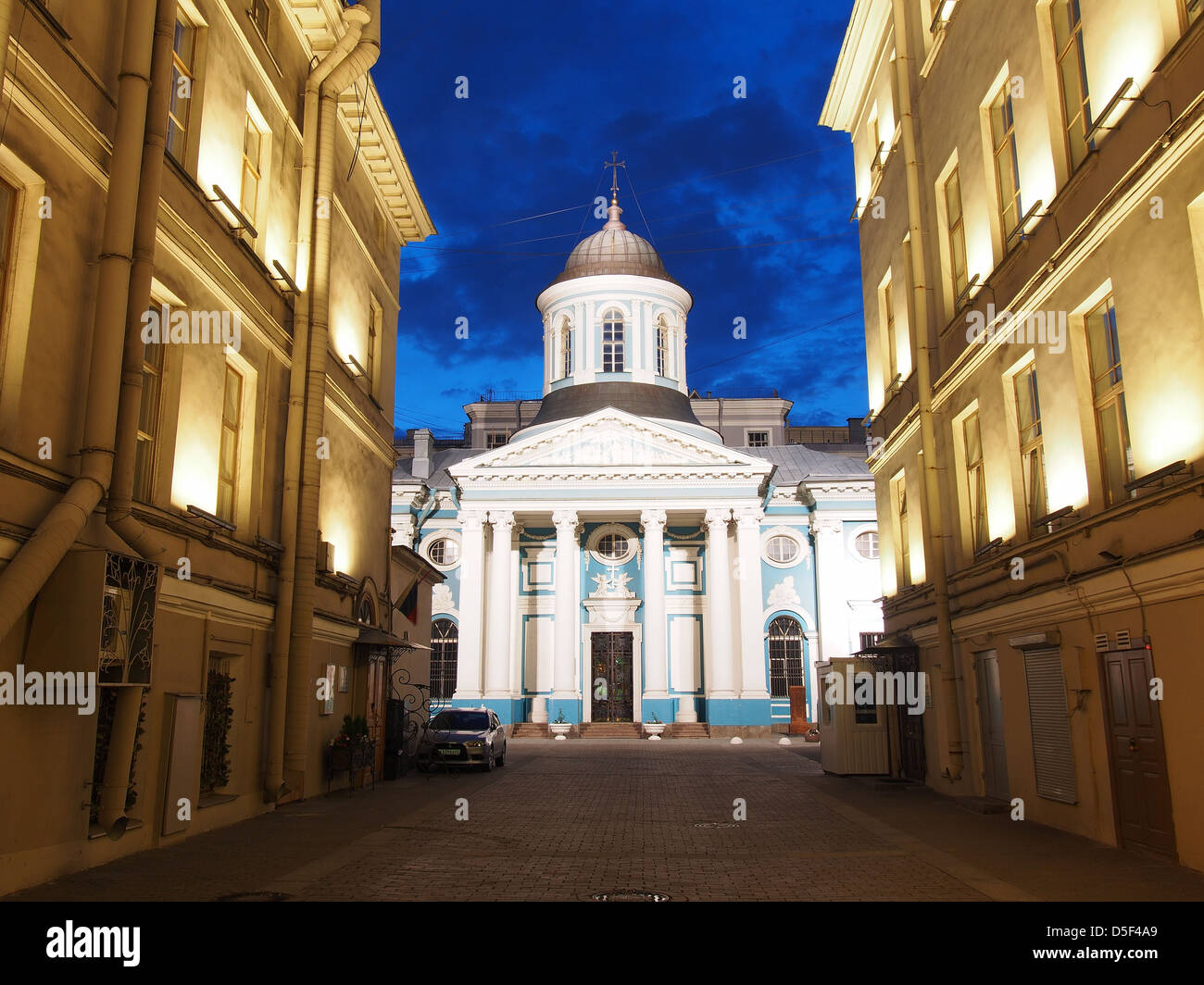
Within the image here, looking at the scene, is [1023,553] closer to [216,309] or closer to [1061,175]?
[1061,175]

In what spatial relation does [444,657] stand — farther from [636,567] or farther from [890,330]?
[890,330]

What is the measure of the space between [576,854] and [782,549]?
33.6m

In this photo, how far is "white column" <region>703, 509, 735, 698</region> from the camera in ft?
126

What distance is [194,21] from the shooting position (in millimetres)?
12391

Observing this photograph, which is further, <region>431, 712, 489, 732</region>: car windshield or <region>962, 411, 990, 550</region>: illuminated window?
<region>431, 712, 489, 732</region>: car windshield

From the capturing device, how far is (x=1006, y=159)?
14.2 meters

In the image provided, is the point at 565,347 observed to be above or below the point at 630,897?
above

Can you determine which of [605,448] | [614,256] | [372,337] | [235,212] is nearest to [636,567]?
[605,448]

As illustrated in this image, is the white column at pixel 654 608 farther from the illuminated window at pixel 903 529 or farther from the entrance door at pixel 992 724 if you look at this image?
the entrance door at pixel 992 724

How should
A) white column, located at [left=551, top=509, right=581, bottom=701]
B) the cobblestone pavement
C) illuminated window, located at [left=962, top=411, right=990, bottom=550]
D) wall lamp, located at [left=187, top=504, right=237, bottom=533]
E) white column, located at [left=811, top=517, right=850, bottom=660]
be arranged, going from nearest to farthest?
the cobblestone pavement, wall lamp, located at [left=187, top=504, right=237, bottom=533], illuminated window, located at [left=962, top=411, right=990, bottom=550], white column, located at [left=551, top=509, right=581, bottom=701], white column, located at [left=811, top=517, right=850, bottom=660]

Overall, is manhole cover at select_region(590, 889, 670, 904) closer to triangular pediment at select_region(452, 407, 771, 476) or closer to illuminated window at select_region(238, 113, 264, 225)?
illuminated window at select_region(238, 113, 264, 225)

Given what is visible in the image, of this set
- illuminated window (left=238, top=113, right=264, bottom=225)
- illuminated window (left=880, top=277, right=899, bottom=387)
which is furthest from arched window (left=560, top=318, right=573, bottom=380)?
illuminated window (left=238, top=113, right=264, bottom=225)

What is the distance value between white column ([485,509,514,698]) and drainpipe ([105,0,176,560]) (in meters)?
29.7

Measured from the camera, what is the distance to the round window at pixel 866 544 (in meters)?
42.6
